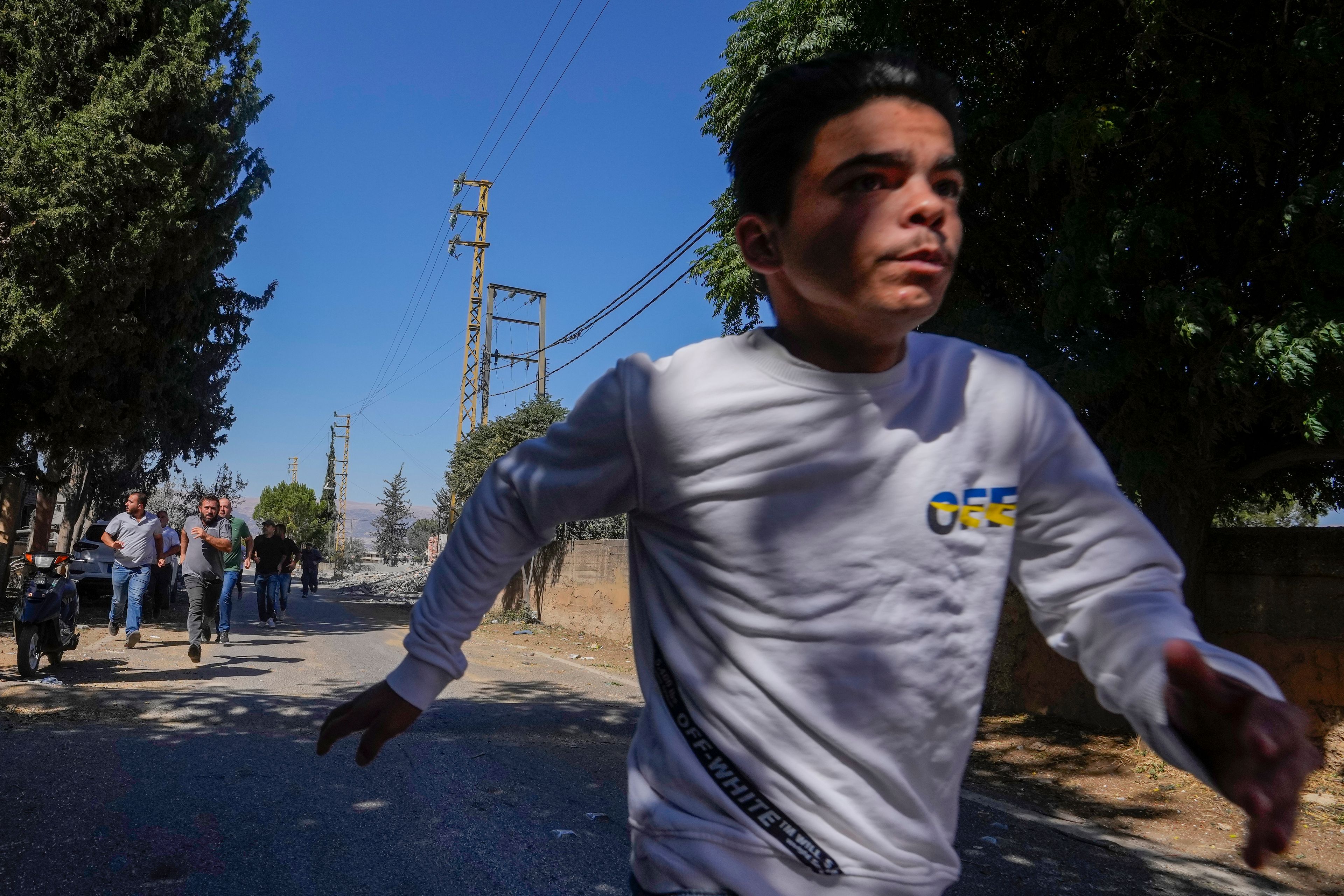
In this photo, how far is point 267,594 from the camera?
1752 cm

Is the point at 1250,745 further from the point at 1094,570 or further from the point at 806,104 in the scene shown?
the point at 806,104

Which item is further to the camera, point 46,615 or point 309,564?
point 309,564

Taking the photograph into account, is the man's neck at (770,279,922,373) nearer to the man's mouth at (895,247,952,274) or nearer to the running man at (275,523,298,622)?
the man's mouth at (895,247,952,274)

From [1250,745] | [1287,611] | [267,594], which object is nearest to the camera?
[1250,745]

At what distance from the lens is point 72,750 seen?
6.16m

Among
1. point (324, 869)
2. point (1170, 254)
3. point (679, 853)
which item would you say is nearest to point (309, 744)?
point (324, 869)

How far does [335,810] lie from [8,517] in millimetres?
16870

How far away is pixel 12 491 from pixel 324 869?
1774 cm

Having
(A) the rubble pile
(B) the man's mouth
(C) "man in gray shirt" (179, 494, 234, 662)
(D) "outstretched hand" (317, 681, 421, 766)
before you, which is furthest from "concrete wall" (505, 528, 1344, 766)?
(A) the rubble pile

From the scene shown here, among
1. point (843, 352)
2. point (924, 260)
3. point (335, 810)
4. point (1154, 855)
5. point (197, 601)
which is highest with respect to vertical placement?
point (924, 260)

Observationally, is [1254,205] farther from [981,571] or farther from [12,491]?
[12,491]

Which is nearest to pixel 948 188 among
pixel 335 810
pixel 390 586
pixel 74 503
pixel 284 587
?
pixel 335 810

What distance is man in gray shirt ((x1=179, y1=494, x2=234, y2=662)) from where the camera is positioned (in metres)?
11.3

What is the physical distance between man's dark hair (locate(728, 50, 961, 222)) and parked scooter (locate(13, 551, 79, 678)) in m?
9.36
